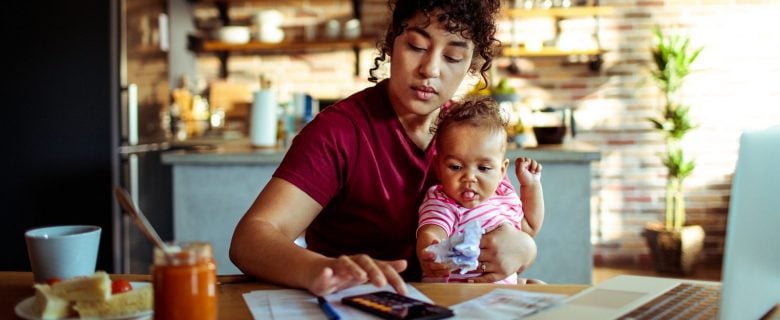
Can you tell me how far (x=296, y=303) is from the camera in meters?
1.15

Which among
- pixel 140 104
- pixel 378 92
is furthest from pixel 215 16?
pixel 378 92

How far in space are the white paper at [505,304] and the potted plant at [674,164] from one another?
4.00 m

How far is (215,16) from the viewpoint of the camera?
569 cm

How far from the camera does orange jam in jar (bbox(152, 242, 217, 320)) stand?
0.91 meters

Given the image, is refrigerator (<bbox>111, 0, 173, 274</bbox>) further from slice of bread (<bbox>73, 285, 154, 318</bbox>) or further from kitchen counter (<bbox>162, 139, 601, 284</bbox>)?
slice of bread (<bbox>73, 285, 154, 318</bbox>)

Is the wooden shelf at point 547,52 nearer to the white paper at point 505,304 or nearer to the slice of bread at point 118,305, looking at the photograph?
the white paper at point 505,304

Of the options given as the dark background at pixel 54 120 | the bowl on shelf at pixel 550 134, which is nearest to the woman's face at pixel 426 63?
the bowl on shelf at pixel 550 134

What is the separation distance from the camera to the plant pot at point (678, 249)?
481 centimetres

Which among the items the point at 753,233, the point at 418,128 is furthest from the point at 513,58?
the point at 753,233

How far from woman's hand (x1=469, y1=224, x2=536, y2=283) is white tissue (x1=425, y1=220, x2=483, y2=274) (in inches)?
4.9

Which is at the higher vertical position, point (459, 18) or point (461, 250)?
point (459, 18)

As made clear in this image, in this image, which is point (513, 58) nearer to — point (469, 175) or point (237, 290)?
point (469, 175)

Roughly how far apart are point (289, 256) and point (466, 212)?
20.6 inches

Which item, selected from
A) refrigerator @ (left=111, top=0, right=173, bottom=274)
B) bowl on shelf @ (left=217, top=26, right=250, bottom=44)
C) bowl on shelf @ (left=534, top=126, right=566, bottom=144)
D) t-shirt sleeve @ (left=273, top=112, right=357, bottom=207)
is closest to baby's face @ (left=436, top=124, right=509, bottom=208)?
t-shirt sleeve @ (left=273, top=112, right=357, bottom=207)
